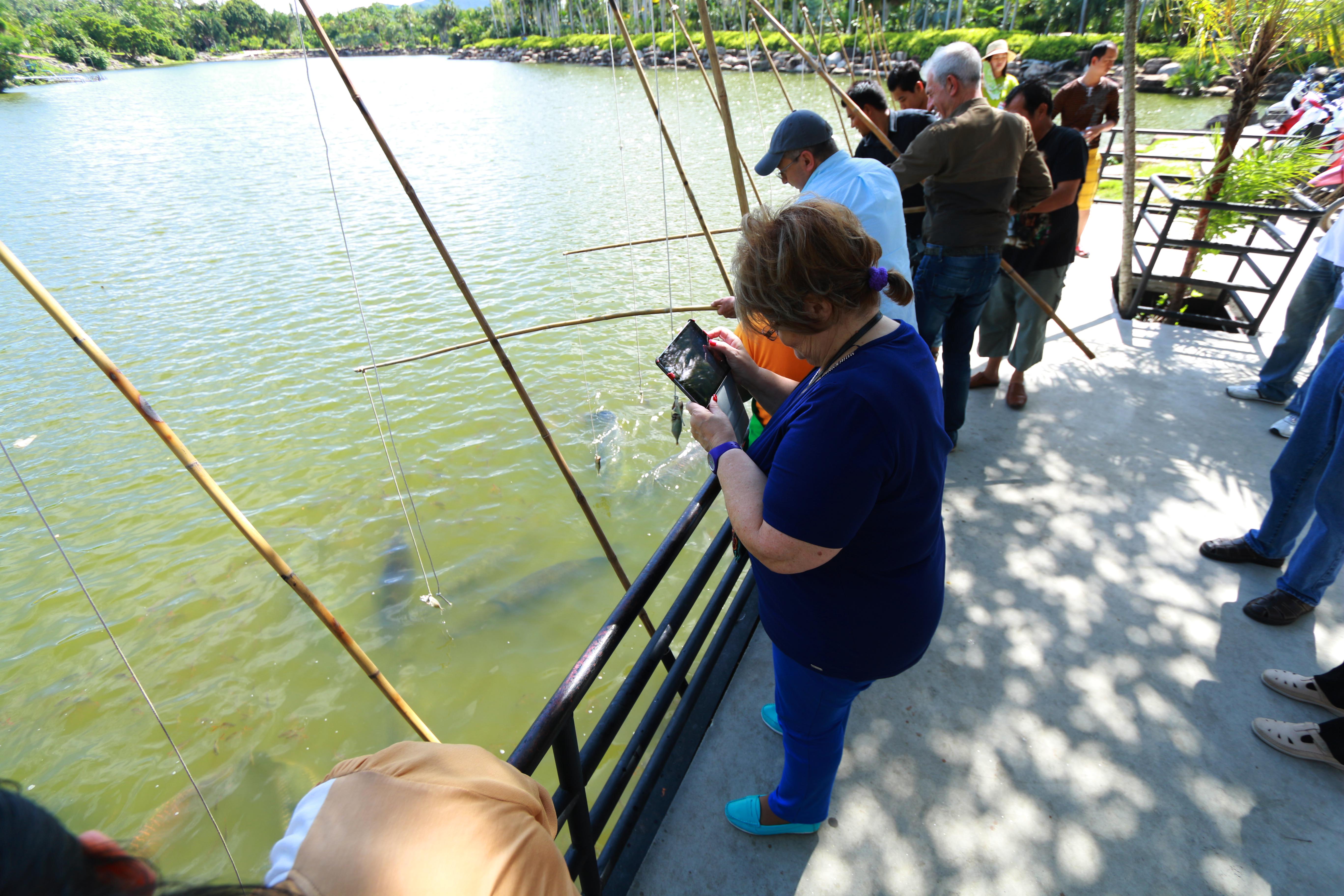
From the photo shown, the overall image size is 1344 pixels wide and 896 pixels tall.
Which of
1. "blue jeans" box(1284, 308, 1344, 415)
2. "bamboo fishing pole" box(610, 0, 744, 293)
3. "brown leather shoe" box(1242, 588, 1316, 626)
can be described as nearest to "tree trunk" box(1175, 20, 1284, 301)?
"blue jeans" box(1284, 308, 1344, 415)

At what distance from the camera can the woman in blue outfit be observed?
1.13 m

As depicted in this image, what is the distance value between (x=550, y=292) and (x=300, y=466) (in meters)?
4.00

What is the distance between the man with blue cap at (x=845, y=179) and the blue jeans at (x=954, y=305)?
2.72 feet

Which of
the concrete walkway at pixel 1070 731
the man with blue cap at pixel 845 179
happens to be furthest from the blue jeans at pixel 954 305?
the man with blue cap at pixel 845 179

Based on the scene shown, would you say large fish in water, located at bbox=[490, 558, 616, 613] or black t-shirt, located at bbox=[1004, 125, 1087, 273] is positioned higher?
black t-shirt, located at bbox=[1004, 125, 1087, 273]

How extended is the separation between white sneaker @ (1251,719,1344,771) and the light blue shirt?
1666 mm

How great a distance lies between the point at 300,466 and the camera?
219 inches

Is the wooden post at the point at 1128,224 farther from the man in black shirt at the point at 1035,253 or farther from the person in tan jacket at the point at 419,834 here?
the person in tan jacket at the point at 419,834

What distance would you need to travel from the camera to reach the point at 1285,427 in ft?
11.6

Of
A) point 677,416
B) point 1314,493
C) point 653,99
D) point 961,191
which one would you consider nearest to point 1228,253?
point 961,191

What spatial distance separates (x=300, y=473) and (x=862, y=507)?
560cm

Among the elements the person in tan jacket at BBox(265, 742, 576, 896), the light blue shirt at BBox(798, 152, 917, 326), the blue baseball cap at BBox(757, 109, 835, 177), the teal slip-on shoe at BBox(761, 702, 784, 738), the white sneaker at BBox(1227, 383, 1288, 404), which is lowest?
the white sneaker at BBox(1227, 383, 1288, 404)

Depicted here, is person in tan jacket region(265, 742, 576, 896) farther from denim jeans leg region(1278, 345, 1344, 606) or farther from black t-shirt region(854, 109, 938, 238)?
black t-shirt region(854, 109, 938, 238)

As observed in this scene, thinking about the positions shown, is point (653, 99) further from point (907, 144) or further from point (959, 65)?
point (907, 144)
